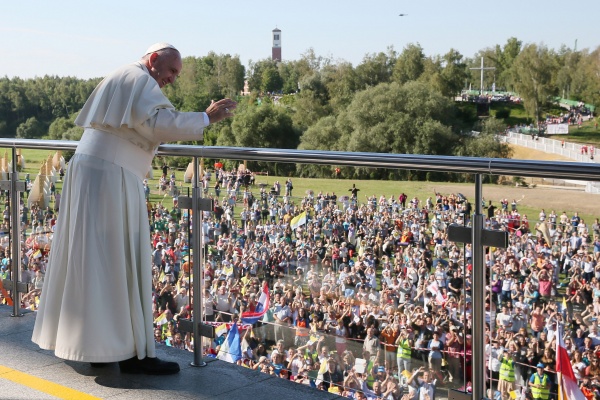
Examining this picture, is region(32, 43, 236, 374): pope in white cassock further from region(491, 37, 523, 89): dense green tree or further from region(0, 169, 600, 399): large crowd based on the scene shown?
region(491, 37, 523, 89): dense green tree

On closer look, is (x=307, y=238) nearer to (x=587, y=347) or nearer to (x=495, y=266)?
(x=495, y=266)

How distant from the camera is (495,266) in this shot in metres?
3.46

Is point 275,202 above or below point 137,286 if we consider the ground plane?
above

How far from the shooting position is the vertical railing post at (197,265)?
14.7ft

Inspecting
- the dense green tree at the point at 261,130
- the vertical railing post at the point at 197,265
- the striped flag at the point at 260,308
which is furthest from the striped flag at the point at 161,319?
the dense green tree at the point at 261,130

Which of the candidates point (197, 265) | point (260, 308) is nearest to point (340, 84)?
point (197, 265)

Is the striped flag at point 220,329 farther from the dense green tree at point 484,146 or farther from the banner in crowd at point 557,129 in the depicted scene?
the banner in crowd at point 557,129

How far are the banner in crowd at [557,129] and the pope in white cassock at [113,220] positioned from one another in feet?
332

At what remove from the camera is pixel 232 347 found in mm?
4555

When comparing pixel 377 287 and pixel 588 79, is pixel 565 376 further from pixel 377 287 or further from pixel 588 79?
pixel 588 79

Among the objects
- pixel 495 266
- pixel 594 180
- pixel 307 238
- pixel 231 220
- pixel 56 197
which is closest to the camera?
pixel 594 180

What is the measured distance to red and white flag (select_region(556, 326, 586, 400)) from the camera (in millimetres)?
3205

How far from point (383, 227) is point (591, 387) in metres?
1.08

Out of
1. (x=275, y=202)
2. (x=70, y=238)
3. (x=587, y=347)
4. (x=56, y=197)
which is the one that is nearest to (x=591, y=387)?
(x=587, y=347)
